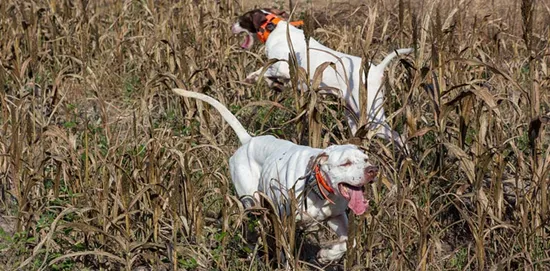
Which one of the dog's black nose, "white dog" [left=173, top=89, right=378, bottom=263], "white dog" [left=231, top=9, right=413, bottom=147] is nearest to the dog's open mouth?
"white dog" [left=173, top=89, right=378, bottom=263]

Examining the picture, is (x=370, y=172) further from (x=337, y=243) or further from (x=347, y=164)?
(x=337, y=243)

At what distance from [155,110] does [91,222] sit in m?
2.44

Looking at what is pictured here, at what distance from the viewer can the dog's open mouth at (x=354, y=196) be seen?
15.4ft

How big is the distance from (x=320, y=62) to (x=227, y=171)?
120 cm

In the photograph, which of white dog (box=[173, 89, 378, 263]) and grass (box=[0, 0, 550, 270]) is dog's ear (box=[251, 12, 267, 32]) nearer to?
grass (box=[0, 0, 550, 270])

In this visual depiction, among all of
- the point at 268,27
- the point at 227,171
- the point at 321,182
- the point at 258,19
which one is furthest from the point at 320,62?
the point at 321,182

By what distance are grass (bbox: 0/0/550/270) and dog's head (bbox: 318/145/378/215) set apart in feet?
0.69

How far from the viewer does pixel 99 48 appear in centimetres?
839

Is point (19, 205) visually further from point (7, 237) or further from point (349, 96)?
point (349, 96)

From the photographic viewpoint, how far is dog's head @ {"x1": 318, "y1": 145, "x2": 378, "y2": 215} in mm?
4660

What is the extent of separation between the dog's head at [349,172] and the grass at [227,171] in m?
0.21

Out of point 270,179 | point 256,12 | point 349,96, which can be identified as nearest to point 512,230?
point 270,179

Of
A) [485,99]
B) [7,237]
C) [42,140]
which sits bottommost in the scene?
[7,237]

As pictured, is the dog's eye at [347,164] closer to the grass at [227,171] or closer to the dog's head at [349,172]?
the dog's head at [349,172]
